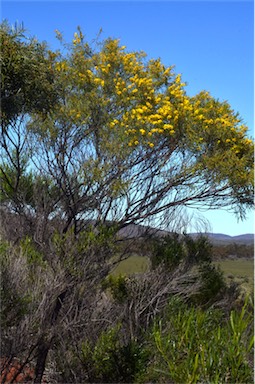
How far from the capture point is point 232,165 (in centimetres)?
1220

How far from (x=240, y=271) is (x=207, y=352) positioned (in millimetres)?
13344

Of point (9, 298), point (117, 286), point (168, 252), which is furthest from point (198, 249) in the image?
point (9, 298)

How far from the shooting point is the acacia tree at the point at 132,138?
11.4 m

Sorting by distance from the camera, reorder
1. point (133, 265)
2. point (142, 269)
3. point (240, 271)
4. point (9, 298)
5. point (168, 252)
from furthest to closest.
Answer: point (240, 271), point (133, 265), point (142, 269), point (168, 252), point (9, 298)

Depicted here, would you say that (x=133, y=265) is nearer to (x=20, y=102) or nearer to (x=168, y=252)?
(x=168, y=252)

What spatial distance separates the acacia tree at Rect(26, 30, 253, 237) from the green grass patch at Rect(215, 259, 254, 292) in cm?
272

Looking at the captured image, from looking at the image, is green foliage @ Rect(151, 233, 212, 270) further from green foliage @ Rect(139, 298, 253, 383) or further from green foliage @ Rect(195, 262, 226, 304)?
green foliage @ Rect(139, 298, 253, 383)

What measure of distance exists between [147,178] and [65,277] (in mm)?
3901

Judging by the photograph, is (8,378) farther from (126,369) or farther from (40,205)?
(40,205)

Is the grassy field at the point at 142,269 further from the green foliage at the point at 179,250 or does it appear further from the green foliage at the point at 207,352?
the green foliage at the point at 207,352

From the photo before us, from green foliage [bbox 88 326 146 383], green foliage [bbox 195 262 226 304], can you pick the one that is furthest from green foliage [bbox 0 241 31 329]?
green foliage [bbox 195 262 226 304]

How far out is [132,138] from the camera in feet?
38.7

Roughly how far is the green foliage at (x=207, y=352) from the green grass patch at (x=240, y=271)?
358 inches

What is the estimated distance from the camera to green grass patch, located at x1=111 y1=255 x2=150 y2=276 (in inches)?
472
